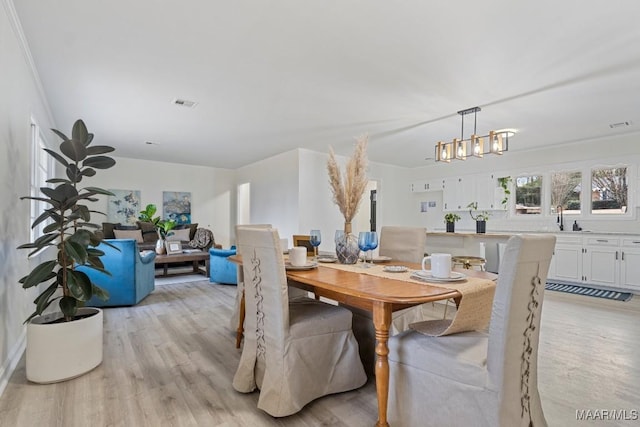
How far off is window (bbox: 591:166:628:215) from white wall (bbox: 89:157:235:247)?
7.31 metres

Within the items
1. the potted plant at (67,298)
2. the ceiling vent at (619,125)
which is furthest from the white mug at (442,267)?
the ceiling vent at (619,125)

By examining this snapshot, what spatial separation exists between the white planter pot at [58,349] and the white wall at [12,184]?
147 mm

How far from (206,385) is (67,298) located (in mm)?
1109

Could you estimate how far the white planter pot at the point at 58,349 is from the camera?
2.04 metres

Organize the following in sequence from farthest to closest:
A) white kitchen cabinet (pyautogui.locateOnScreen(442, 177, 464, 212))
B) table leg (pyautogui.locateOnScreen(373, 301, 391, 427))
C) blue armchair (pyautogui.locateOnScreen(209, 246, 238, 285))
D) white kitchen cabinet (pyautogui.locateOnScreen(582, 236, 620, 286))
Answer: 1. white kitchen cabinet (pyautogui.locateOnScreen(442, 177, 464, 212))
2. blue armchair (pyautogui.locateOnScreen(209, 246, 238, 285))
3. white kitchen cabinet (pyautogui.locateOnScreen(582, 236, 620, 286))
4. table leg (pyautogui.locateOnScreen(373, 301, 391, 427))

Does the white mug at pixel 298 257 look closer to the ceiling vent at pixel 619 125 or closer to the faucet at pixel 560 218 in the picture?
the ceiling vent at pixel 619 125

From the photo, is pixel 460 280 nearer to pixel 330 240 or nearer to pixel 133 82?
pixel 133 82

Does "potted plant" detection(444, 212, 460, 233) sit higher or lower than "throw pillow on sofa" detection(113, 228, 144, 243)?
higher

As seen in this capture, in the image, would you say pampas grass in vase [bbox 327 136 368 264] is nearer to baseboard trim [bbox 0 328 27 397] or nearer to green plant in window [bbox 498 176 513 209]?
baseboard trim [bbox 0 328 27 397]

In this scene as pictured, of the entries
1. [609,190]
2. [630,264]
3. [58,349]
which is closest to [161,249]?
[58,349]

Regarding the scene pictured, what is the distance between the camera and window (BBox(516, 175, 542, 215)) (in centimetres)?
587

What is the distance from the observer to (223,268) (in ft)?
16.5

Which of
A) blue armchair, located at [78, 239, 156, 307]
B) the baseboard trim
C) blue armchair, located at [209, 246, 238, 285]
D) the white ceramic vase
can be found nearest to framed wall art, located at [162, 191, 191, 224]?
the white ceramic vase

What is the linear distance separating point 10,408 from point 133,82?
2621mm
